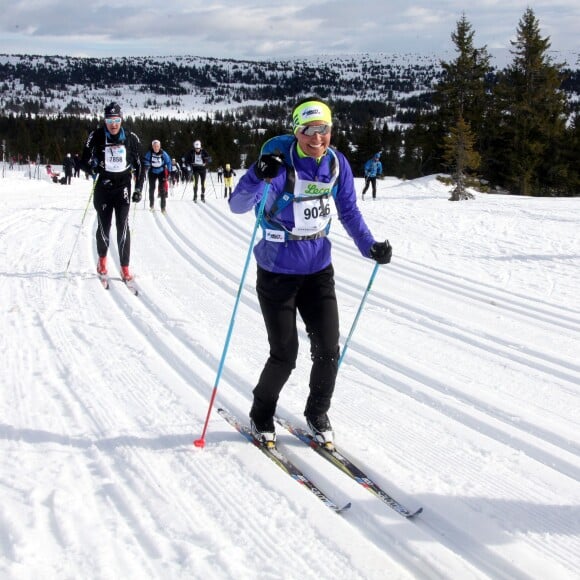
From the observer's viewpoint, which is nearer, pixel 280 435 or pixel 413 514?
pixel 413 514

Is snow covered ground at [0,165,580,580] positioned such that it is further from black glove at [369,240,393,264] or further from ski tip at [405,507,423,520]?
black glove at [369,240,393,264]

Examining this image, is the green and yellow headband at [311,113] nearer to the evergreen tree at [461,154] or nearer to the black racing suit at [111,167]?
the black racing suit at [111,167]

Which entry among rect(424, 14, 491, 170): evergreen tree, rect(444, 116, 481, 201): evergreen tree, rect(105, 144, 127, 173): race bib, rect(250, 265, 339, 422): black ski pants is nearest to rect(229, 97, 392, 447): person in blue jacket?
rect(250, 265, 339, 422): black ski pants

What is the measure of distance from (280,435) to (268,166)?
5.90 feet

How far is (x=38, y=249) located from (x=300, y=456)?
726cm

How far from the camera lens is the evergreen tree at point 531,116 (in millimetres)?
34812

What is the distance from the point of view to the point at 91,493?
285 centimetres

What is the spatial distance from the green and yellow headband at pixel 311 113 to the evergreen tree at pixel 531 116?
3472 centimetres

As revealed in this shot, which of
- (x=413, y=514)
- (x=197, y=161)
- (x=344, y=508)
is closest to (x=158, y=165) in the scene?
(x=197, y=161)

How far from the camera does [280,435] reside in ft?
11.8

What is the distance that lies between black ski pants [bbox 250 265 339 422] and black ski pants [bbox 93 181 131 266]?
4250 mm

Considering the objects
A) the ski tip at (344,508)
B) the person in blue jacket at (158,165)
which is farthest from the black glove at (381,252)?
the person in blue jacket at (158,165)

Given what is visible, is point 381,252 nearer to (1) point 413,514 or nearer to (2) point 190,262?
(1) point 413,514

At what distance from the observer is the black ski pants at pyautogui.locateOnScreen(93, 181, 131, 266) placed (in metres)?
6.78
